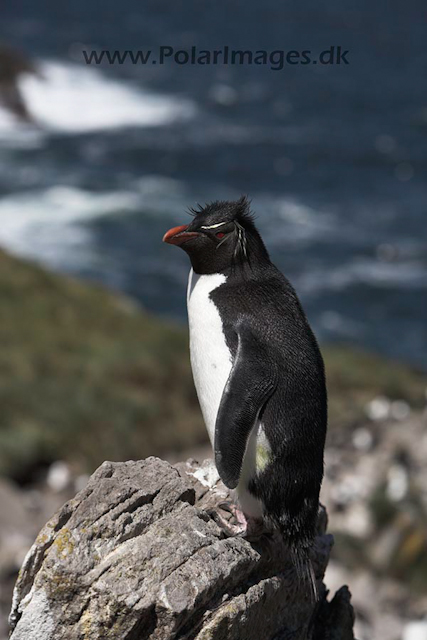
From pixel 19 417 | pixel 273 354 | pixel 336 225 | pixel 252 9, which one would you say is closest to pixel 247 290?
pixel 273 354

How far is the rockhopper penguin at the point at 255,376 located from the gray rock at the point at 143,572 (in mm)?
358

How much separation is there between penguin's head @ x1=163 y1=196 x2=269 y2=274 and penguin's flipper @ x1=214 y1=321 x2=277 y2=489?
2.71 feet

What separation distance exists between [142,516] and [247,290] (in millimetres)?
1830

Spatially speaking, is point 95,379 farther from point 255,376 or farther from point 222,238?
point 255,376

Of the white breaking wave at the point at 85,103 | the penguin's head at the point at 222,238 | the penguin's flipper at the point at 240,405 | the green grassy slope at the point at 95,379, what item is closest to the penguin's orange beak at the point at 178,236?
the penguin's head at the point at 222,238

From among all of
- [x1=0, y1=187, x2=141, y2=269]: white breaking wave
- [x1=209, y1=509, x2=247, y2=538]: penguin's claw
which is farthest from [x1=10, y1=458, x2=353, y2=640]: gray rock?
[x1=0, y1=187, x2=141, y2=269]: white breaking wave

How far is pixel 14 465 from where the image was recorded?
19891mm

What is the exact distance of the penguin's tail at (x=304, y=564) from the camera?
23.6 ft

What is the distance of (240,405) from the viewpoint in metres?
6.89

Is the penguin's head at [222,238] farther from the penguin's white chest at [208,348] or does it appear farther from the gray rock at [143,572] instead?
the gray rock at [143,572]

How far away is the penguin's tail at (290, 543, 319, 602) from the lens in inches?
283

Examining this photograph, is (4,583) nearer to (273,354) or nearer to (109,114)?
(273,354)

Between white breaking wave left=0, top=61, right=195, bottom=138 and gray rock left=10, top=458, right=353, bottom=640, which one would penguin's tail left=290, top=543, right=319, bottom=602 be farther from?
white breaking wave left=0, top=61, right=195, bottom=138

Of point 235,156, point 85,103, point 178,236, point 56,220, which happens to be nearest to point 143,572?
point 178,236
